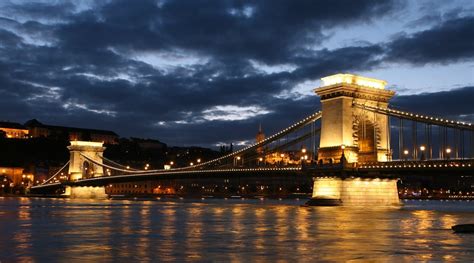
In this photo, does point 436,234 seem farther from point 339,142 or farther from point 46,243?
point 339,142

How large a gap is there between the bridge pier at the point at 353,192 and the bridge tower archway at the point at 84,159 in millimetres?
69129

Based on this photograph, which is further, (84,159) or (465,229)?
(84,159)

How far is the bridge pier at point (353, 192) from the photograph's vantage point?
5778cm

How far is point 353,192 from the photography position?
57.8 meters

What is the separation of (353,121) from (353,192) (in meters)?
7.47

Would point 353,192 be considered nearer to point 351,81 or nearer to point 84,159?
point 351,81

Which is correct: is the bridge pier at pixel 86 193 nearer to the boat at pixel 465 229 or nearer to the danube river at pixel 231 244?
the danube river at pixel 231 244

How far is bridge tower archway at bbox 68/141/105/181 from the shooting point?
12275cm

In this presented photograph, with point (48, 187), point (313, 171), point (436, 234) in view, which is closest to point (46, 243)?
point (436, 234)

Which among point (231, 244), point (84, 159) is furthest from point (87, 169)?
point (231, 244)

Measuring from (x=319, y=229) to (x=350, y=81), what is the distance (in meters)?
34.1

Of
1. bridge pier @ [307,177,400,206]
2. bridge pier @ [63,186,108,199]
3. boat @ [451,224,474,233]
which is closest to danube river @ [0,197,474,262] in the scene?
boat @ [451,224,474,233]

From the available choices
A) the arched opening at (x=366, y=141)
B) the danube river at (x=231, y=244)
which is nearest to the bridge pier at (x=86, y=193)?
the arched opening at (x=366, y=141)

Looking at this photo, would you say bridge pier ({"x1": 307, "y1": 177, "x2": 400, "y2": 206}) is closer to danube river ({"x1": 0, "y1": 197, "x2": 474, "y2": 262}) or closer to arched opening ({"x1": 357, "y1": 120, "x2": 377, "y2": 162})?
arched opening ({"x1": 357, "y1": 120, "x2": 377, "y2": 162})
